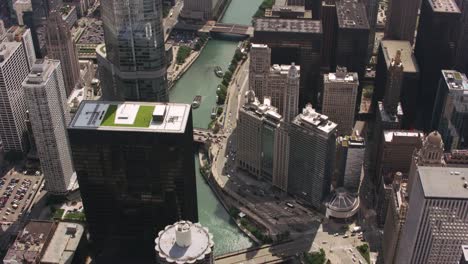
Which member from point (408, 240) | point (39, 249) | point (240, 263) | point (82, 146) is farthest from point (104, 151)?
point (408, 240)

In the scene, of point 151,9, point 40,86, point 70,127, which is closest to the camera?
point 70,127

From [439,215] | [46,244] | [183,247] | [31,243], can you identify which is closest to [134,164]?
[46,244]

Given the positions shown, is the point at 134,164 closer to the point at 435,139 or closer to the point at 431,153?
the point at 431,153

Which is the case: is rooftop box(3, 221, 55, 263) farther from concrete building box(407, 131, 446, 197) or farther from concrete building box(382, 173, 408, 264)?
concrete building box(407, 131, 446, 197)

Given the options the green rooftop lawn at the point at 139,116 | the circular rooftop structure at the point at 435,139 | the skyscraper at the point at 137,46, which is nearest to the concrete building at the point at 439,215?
the circular rooftop structure at the point at 435,139

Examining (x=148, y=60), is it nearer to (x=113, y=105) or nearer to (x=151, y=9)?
(x=151, y=9)

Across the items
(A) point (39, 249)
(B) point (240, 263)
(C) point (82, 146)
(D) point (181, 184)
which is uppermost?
(C) point (82, 146)

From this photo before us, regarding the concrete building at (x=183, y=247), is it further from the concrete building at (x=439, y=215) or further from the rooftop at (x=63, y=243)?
the rooftop at (x=63, y=243)
